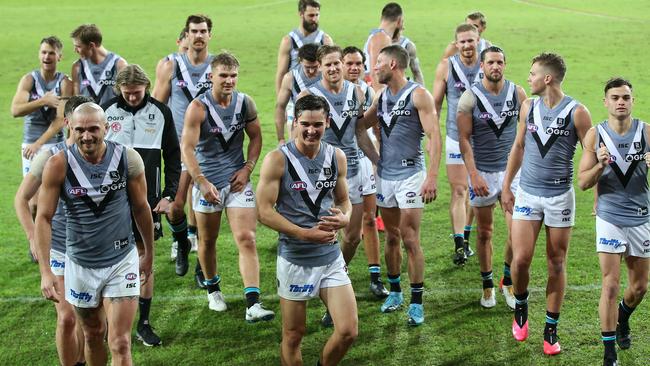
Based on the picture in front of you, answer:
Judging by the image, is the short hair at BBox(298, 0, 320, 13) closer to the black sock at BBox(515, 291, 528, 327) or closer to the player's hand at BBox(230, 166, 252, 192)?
the player's hand at BBox(230, 166, 252, 192)

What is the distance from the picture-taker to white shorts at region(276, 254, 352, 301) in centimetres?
645

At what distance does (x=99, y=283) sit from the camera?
20.2 ft

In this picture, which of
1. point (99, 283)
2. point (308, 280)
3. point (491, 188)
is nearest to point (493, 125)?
point (491, 188)

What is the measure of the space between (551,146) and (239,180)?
2742 millimetres

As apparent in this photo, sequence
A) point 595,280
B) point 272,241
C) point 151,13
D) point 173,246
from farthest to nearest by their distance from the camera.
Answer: point 151,13 → point 272,241 → point 173,246 → point 595,280

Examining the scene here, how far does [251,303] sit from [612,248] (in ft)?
10.1

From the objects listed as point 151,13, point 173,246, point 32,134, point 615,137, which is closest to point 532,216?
point 615,137

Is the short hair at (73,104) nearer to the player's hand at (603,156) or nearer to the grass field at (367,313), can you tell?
the grass field at (367,313)

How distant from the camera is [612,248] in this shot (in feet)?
22.9

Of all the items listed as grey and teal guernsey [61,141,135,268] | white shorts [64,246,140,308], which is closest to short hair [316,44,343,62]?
grey and teal guernsey [61,141,135,268]

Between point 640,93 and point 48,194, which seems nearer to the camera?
point 48,194

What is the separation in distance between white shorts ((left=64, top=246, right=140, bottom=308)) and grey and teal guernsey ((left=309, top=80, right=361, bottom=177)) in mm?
2787

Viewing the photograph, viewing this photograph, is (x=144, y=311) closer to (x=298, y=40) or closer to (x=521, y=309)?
(x=521, y=309)

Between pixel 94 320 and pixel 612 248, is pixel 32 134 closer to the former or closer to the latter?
pixel 94 320
